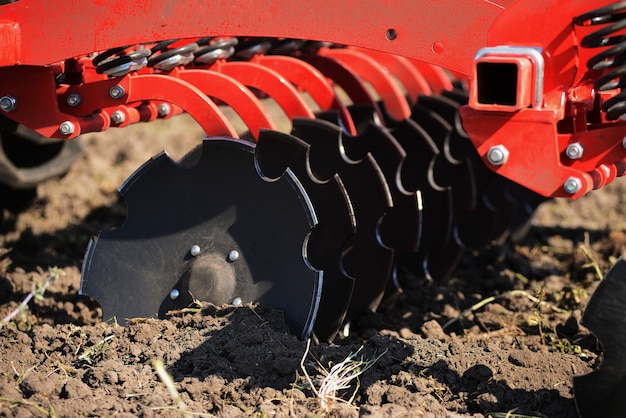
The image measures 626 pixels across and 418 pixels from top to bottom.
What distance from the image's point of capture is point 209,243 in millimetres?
3020

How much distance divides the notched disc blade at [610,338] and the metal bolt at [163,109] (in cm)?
174

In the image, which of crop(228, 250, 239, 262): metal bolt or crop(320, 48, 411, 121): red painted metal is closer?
crop(228, 250, 239, 262): metal bolt

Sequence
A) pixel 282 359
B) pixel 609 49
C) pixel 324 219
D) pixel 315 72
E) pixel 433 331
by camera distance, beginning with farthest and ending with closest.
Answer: pixel 315 72 < pixel 433 331 < pixel 324 219 < pixel 282 359 < pixel 609 49

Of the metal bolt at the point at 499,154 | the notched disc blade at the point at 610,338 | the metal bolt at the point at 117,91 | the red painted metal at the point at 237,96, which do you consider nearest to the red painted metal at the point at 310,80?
the red painted metal at the point at 237,96

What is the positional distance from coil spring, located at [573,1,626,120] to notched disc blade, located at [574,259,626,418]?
0.43 metres

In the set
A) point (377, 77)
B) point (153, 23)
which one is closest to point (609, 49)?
point (153, 23)

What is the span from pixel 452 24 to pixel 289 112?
3.11 feet

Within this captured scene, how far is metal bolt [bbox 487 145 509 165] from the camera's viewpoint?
8.19 feet

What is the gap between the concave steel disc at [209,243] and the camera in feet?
9.53

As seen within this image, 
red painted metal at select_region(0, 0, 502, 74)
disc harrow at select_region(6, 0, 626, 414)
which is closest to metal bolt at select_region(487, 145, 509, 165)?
disc harrow at select_region(6, 0, 626, 414)

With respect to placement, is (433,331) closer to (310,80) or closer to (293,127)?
(293,127)

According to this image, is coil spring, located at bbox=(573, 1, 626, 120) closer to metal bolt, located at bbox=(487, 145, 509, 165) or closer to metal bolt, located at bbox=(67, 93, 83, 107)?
metal bolt, located at bbox=(487, 145, 509, 165)

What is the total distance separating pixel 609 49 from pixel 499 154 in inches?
15.9

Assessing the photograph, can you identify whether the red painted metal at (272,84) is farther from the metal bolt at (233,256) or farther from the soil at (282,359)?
the soil at (282,359)
